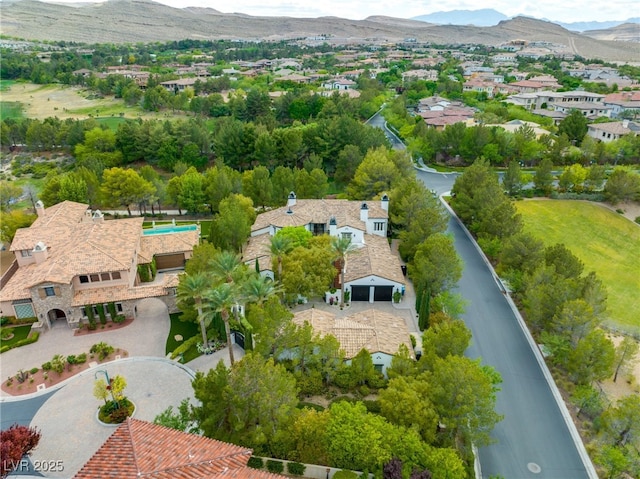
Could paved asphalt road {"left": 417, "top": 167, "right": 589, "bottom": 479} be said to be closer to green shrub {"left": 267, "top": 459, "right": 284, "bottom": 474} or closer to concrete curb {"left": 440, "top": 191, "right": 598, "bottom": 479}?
concrete curb {"left": 440, "top": 191, "right": 598, "bottom": 479}

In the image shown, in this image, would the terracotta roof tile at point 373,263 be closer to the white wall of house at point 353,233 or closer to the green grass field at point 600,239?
the white wall of house at point 353,233

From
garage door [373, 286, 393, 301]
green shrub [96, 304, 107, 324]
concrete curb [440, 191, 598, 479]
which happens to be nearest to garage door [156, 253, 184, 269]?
green shrub [96, 304, 107, 324]

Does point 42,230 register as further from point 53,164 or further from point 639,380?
point 639,380

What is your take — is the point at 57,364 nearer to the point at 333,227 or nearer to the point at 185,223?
the point at 333,227

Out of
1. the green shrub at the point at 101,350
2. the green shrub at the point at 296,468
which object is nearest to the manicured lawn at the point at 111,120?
the green shrub at the point at 101,350

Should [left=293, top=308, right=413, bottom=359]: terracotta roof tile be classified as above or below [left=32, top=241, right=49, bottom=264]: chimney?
below

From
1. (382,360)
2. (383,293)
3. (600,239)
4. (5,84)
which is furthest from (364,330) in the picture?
(5,84)

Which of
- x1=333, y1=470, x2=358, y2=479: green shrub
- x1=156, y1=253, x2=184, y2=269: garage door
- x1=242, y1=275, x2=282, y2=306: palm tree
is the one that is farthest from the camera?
x1=156, y1=253, x2=184, y2=269: garage door
